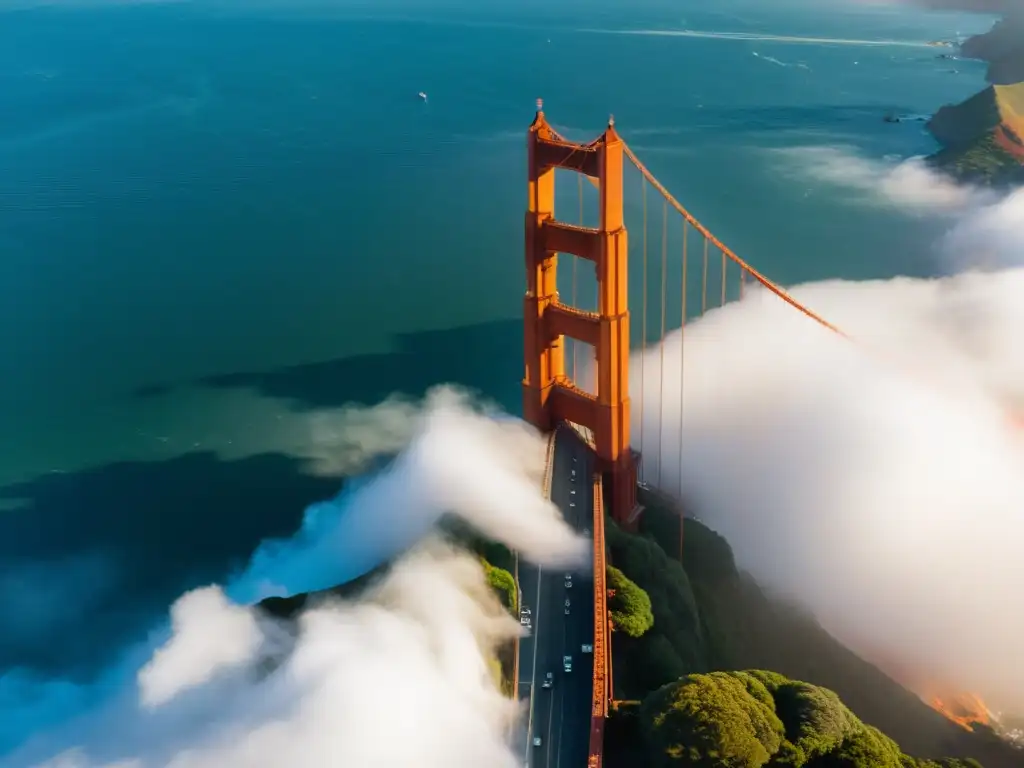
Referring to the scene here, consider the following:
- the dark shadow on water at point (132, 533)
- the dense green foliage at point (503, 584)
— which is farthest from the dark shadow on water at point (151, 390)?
the dense green foliage at point (503, 584)

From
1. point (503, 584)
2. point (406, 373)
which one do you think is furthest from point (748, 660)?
point (406, 373)

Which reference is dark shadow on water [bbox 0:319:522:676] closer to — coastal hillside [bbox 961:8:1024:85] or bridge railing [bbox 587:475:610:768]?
bridge railing [bbox 587:475:610:768]

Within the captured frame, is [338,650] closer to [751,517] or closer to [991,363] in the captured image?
[751,517]

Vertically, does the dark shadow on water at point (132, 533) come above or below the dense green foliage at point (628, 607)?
below

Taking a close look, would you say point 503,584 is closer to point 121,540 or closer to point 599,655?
point 599,655

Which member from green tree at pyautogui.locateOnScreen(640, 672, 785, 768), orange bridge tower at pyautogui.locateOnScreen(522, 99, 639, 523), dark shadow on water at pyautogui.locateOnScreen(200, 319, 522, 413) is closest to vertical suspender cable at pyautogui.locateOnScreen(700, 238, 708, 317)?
dark shadow on water at pyautogui.locateOnScreen(200, 319, 522, 413)

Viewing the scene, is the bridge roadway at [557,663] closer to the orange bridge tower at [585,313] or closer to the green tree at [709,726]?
the green tree at [709,726]

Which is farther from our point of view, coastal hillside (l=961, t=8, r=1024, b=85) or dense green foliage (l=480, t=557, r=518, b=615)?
coastal hillside (l=961, t=8, r=1024, b=85)
